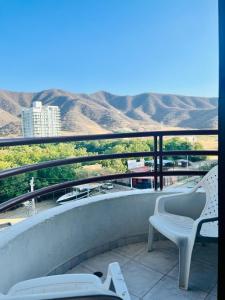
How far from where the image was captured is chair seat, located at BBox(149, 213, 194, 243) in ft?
6.00

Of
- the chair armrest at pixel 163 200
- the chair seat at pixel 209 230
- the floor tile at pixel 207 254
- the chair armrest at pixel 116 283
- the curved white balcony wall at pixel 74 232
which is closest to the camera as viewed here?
the chair armrest at pixel 116 283

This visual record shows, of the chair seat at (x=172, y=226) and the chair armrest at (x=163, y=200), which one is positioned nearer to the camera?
the chair seat at (x=172, y=226)

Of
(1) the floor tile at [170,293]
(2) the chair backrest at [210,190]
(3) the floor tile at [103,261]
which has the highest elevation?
(2) the chair backrest at [210,190]

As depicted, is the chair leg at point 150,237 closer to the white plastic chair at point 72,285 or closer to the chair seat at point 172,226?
the chair seat at point 172,226

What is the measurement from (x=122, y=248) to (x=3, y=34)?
2451 centimetres

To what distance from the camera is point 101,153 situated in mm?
A: 2277

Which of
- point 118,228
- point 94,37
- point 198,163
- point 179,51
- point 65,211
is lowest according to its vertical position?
point 118,228

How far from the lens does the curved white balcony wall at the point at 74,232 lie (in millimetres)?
1620

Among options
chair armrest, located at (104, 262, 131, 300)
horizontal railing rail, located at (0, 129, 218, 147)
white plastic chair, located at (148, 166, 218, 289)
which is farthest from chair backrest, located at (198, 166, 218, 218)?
chair armrest, located at (104, 262, 131, 300)

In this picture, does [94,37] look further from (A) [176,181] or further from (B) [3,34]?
(A) [176,181]

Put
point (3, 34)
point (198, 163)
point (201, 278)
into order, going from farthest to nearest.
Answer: point (3, 34) → point (198, 163) → point (201, 278)

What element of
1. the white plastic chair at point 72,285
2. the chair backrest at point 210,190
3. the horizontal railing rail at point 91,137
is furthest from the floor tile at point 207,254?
the white plastic chair at point 72,285

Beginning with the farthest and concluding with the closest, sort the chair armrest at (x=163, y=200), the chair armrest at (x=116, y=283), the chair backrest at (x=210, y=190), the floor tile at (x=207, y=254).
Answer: the chair armrest at (x=163, y=200), the floor tile at (x=207, y=254), the chair backrest at (x=210, y=190), the chair armrest at (x=116, y=283)

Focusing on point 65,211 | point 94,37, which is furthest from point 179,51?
point 65,211
